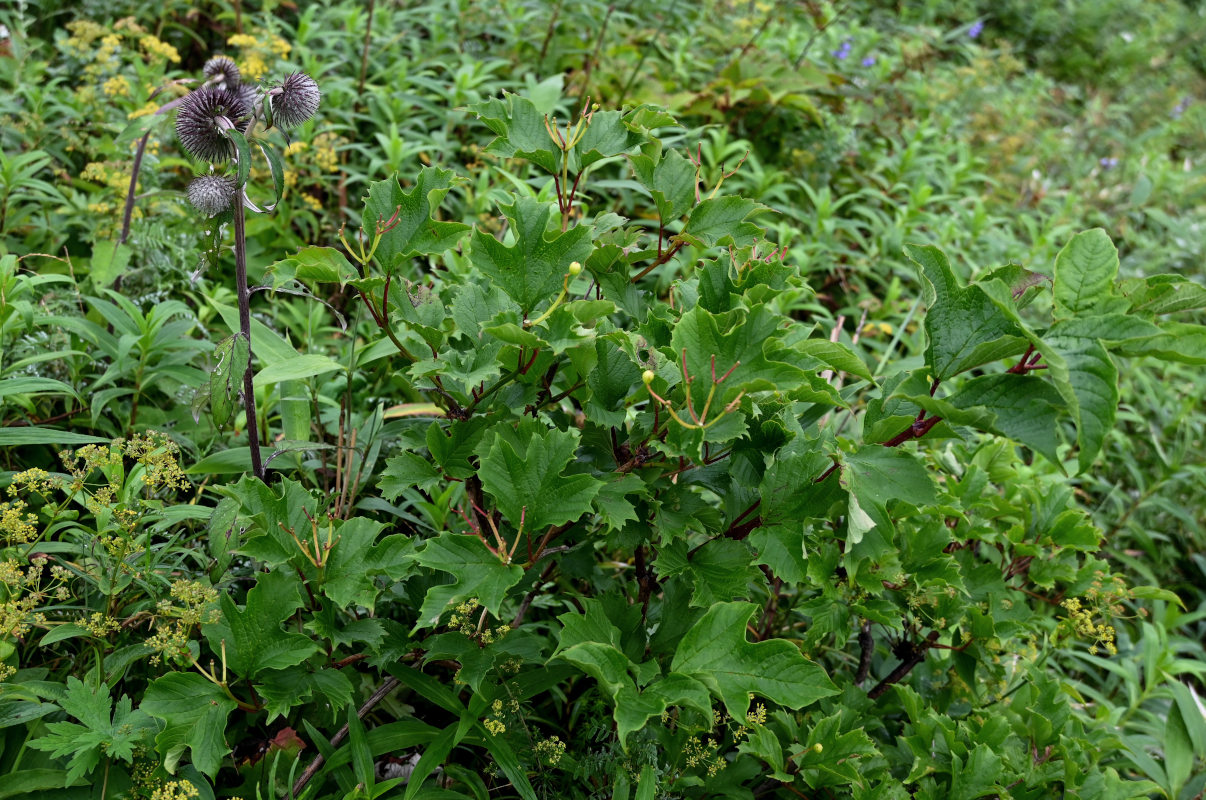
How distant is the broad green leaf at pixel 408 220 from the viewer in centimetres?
166

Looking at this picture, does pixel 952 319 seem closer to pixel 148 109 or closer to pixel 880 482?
pixel 880 482

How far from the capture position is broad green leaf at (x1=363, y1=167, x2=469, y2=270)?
5.43 feet

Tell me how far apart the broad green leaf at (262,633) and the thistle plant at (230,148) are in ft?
1.13

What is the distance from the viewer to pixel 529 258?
161 cm

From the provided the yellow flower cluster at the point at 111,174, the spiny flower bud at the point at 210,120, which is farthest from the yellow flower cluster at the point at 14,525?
the yellow flower cluster at the point at 111,174

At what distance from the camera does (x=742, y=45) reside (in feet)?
16.0

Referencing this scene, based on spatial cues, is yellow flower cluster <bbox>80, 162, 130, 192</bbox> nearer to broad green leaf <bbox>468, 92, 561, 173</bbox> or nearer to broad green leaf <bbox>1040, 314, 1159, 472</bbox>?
broad green leaf <bbox>468, 92, 561, 173</bbox>

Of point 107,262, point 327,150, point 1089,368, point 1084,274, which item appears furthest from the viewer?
point 327,150

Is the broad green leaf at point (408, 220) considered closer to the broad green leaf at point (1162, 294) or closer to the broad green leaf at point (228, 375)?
the broad green leaf at point (228, 375)

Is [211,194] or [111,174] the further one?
[111,174]

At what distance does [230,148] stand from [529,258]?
0.72 m

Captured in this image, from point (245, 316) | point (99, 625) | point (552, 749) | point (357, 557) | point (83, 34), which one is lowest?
point (552, 749)

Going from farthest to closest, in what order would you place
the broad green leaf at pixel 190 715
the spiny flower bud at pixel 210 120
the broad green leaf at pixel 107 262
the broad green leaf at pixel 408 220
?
1. the broad green leaf at pixel 107 262
2. the spiny flower bud at pixel 210 120
3. the broad green leaf at pixel 408 220
4. the broad green leaf at pixel 190 715

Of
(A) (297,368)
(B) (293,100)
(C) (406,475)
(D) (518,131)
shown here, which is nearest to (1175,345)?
(D) (518,131)
